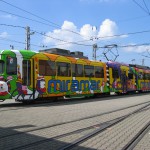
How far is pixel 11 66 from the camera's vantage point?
1861cm

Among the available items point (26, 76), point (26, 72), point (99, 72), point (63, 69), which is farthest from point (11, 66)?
point (99, 72)

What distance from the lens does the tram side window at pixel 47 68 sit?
66.9ft

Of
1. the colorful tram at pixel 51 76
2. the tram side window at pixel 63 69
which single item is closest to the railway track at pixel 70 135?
the colorful tram at pixel 51 76

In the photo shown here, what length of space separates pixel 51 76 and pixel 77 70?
3.52 meters

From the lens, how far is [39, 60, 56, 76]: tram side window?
2038cm

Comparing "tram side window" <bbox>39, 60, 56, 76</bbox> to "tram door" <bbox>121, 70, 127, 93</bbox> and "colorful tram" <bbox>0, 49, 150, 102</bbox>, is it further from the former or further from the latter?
"tram door" <bbox>121, 70, 127, 93</bbox>

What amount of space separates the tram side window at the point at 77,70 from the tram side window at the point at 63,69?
0.57 m

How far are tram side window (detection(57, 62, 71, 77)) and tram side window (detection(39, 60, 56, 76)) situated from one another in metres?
0.58

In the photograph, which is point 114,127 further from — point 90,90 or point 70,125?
point 90,90

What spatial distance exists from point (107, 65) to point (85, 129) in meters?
19.7

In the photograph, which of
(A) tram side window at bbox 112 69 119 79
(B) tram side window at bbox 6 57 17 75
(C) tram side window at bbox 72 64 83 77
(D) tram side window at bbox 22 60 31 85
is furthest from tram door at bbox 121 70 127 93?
(B) tram side window at bbox 6 57 17 75

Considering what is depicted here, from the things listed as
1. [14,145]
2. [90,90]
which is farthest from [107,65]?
[14,145]

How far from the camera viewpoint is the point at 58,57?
2231cm

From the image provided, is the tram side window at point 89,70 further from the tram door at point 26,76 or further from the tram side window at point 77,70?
the tram door at point 26,76
